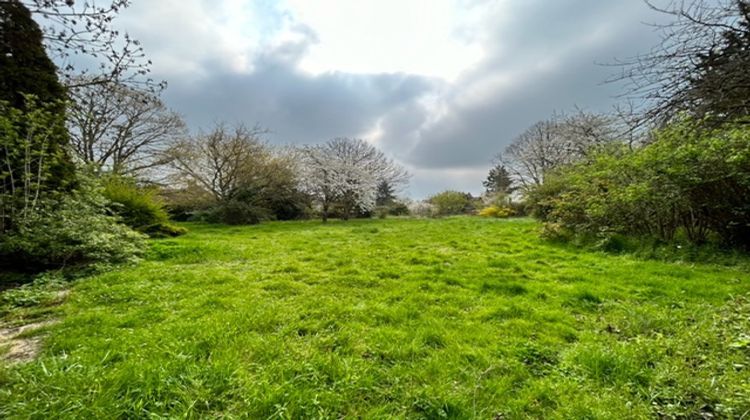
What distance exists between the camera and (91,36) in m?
3.38

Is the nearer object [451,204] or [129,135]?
[129,135]

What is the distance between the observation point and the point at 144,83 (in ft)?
13.2

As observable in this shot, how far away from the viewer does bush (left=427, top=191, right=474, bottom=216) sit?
25359mm

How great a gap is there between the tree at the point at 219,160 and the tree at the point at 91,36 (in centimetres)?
1312

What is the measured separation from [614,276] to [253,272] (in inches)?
226

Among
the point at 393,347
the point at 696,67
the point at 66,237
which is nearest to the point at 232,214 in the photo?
the point at 66,237

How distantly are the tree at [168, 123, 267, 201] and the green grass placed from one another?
504 inches

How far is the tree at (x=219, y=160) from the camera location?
16.3 m

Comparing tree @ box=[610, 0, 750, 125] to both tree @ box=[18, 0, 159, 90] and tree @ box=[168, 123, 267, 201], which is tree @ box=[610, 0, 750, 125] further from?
tree @ box=[168, 123, 267, 201]

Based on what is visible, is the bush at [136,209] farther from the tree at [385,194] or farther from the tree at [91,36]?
the tree at [385,194]

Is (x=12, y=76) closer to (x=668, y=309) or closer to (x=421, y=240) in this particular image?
(x=421, y=240)

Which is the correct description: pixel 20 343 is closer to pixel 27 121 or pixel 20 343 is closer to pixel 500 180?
pixel 27 121

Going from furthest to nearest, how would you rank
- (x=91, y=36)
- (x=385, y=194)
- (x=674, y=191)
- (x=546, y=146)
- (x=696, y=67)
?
(x=385, y=194) < (x=546, y=146) < (x=674, y=191) < (x=91, y=36) < (x=696, y=67)

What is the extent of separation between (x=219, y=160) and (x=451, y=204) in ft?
57.3
